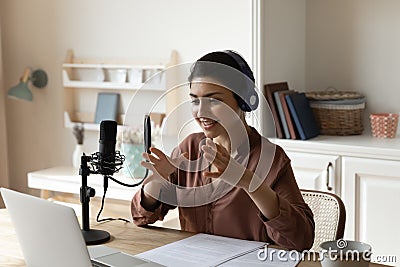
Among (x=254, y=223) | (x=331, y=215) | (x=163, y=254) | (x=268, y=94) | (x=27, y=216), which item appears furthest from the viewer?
(x=268, y=94)

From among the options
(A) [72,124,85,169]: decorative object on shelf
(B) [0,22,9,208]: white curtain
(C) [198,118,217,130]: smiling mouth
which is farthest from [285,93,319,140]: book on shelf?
(B) [0,22,9,208]: white curtain

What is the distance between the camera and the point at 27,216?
5.10 feet

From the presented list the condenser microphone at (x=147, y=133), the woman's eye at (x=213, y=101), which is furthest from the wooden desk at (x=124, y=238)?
the woman's eye at (x=213, y=101)

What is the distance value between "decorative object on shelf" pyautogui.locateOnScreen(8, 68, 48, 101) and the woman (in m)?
2.07

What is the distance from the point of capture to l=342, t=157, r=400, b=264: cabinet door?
2.72 metres

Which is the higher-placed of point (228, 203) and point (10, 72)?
point (10, 72)

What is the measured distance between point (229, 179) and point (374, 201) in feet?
4.49

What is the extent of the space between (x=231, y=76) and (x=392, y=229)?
131cm

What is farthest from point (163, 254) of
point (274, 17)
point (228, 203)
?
point (274, 17)

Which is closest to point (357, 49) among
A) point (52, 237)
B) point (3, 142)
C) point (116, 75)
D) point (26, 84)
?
point (116, 75)

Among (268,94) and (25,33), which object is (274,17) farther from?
(25,33)

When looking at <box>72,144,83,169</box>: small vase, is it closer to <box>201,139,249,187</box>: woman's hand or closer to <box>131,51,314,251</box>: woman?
<box>131,51,314,251</box>: woman

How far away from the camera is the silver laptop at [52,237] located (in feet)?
4.76

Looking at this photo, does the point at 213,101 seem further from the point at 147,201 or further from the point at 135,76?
the point at 135,76
